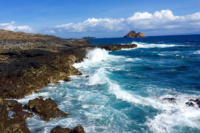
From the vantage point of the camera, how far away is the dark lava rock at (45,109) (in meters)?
11.1

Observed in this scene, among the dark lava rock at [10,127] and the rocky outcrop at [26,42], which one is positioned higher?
the rocky outcrop at [26,42]

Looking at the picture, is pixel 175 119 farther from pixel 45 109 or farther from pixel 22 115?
pixel 22 115

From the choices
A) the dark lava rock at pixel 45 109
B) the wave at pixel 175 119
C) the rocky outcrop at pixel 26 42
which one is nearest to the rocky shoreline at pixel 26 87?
the dark lava rock at pixel 45 109

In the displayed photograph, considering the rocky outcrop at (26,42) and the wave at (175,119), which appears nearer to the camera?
the wave at (175,119)

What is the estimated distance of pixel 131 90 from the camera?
53.9ft

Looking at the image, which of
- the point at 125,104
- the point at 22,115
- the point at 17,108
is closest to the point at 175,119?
the point at 125,104

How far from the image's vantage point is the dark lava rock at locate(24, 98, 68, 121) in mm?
11148

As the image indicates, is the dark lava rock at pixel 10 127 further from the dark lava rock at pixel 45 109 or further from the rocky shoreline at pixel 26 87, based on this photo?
the dark lava rock at pixel 45 109

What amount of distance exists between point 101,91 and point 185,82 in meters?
10.0

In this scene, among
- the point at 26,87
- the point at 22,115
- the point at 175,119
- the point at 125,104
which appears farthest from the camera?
the point at 26,87

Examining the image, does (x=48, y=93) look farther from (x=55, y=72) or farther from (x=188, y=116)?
(x=188, y=116)

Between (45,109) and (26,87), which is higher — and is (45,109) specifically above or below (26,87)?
below

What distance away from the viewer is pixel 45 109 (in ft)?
38.0

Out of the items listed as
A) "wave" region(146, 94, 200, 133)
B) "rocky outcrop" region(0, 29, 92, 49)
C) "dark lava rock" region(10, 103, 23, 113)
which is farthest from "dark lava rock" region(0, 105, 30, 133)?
"rocky outcrop" region(0, 29, 92, 49)
